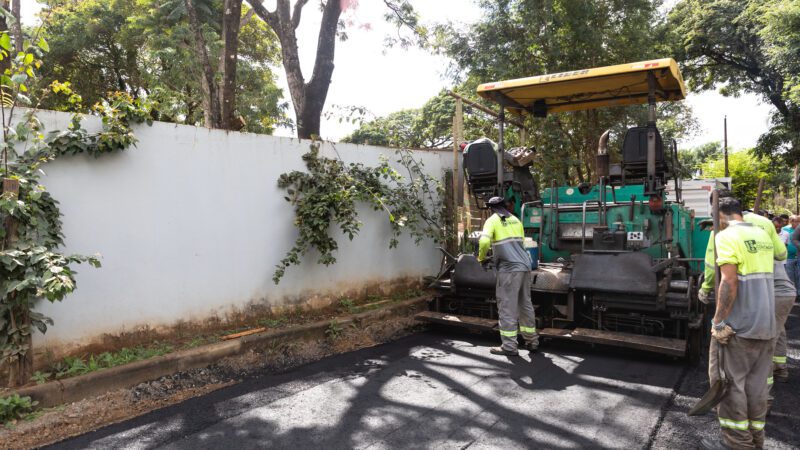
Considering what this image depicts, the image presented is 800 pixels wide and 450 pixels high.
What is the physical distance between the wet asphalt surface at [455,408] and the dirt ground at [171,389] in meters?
0.20

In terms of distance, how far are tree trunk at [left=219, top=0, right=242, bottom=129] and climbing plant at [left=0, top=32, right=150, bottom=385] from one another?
11.3 ft

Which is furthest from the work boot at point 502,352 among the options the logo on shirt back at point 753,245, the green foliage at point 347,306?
the logo on shirt back at point 753,245

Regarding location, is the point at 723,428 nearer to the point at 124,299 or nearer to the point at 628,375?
the point at 628,375

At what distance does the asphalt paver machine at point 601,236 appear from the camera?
518 cm

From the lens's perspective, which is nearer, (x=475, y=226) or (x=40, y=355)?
(x=40, y=355)

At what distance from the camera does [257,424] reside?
3.64 meters

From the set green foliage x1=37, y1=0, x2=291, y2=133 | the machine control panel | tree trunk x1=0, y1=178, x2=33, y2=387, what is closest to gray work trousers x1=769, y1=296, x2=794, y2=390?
the machine control panel

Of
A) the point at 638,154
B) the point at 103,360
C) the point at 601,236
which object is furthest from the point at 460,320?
the point at 103,360

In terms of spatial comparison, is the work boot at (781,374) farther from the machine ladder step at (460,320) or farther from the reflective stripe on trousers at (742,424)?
the machine ladder step at (460,320)

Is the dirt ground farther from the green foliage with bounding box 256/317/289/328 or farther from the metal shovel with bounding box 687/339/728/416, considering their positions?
the metal shovel with bounding box 687/339/728/416

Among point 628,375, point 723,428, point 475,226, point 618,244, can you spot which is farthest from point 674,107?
point 723,428

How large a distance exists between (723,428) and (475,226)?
5.90 metres

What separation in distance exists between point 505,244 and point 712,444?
2.78m

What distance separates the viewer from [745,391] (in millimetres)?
3217
